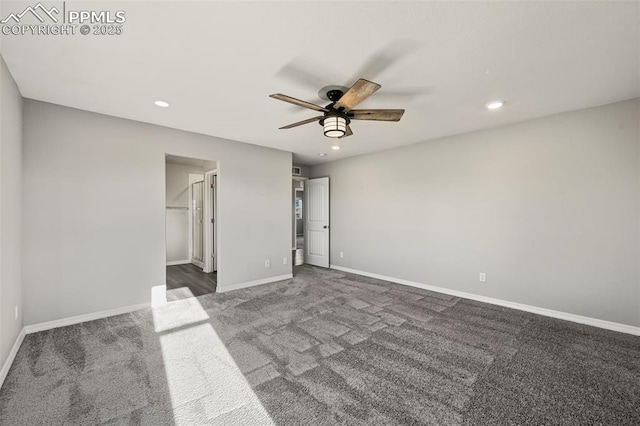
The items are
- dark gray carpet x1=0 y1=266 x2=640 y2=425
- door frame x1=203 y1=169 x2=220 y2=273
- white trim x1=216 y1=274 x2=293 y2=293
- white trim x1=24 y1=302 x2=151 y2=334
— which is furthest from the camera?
door frame x1=203 y1=169 x2=220 y2=273

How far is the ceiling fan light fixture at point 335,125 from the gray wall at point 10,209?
2.56 meters

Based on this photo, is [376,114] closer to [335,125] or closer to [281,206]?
[335,125]

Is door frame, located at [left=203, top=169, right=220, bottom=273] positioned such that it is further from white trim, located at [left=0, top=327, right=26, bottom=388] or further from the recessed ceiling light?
the recessed ceiling light

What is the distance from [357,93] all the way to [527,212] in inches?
115

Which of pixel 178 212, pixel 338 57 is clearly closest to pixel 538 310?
pixel 338 57

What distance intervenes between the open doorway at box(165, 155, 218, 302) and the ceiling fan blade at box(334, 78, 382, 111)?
3.92 meters

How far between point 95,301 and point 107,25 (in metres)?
3.01

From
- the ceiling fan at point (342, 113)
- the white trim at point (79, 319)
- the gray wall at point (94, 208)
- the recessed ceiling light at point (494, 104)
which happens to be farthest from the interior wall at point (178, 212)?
the recessed ceiling light at point (494, 104)

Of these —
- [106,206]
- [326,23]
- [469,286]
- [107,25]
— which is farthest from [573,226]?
[106,206]

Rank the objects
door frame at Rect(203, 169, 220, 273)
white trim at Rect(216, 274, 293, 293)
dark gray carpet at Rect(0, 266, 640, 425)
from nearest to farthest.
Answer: dark gray carpet at Rect(0, 266, 640, 425)
white trim at Rect(216, 274, 293, 293)
door frame at Rect(203, 169, 220, 273)

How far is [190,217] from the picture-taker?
6.78 metres

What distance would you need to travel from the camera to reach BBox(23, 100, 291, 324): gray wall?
295 centimetres

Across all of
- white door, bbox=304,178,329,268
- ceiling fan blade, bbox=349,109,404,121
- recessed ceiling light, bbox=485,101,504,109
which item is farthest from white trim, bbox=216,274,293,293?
recessed ceiling light, bbox=485,101,504,109

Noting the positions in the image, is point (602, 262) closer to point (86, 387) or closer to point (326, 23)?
point (326, 23)
